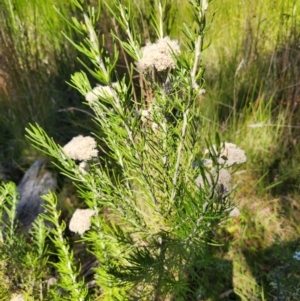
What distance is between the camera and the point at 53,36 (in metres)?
2.62

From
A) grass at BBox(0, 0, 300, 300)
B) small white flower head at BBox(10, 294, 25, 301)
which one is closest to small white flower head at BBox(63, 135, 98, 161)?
small white flower head at BBox(10, 294, 25, 301)

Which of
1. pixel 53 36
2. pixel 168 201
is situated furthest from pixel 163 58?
pixel 53 36

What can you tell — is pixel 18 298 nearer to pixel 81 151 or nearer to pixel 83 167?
pixel 83 167

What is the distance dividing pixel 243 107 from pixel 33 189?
125 centimetres

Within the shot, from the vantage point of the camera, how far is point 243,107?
7.09ft

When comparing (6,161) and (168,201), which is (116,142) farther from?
(6,161)

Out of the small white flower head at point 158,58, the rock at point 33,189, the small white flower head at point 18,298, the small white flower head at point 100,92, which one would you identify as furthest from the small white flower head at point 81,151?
the rock at point 33,189

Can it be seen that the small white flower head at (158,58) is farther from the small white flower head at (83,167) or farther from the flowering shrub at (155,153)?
the small white flower head at (83,167)

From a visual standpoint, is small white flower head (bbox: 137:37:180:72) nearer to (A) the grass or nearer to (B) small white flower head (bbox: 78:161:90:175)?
(B) small white flower head (bbox: 78:161:90:175)

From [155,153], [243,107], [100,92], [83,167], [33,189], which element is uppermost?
[100,92]

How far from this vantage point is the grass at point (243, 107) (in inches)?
67.1

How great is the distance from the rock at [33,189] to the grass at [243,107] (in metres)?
0.13

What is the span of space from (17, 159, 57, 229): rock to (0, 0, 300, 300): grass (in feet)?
0.42

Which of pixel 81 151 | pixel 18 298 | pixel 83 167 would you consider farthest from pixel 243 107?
pixel 18 298
